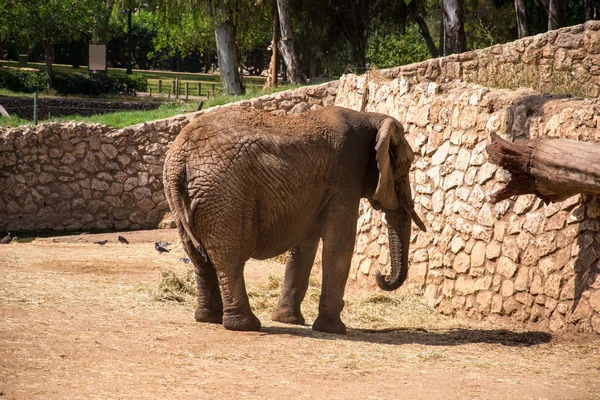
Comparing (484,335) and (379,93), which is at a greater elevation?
(379,93)

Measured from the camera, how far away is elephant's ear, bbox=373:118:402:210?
876 cm

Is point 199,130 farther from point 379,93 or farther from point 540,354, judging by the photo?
point 379,93

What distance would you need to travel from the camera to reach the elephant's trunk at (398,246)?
364 inches

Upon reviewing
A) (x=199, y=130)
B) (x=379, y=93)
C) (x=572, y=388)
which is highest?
(x=379, y=93)

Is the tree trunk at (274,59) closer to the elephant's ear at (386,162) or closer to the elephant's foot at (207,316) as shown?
the elephant's ear at (386,162)

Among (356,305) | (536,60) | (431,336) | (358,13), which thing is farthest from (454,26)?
(431,336)

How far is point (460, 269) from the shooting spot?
10.5m

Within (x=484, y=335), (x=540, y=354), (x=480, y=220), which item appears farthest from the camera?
(x=480, y=220)

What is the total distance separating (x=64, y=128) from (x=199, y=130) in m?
10.6

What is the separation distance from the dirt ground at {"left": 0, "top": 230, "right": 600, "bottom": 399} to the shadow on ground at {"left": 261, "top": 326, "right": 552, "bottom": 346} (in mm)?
13

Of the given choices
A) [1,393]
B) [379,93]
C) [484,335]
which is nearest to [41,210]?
[379,93]

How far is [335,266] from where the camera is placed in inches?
351

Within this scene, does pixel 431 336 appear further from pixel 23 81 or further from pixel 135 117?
pixel 23 81

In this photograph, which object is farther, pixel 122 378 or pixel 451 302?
pixel 451 302
